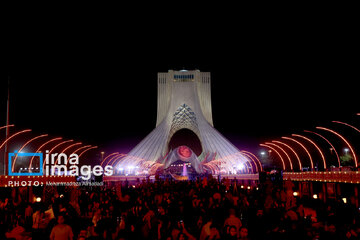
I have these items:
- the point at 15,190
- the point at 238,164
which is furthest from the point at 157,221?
the point at 238,164

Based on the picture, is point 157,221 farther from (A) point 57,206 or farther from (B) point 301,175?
(B) point 301,175

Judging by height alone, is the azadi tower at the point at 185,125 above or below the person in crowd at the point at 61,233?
above

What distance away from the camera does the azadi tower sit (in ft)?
176

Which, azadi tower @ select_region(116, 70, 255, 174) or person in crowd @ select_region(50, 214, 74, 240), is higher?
azadi tower @ select_region(116, 70, 255, 174)

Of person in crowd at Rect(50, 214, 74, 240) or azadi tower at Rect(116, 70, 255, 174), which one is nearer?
person in crowd at Rect(50, 214, 74, 240)

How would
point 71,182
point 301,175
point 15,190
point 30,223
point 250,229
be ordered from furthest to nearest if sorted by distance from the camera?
point 71,182 < point 301,175 < point 15,190 < point 30,223 < point 250,229

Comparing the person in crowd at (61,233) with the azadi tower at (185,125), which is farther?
the azadi tower at (185,125)

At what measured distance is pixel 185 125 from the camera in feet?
251

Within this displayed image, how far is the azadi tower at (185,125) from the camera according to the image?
2112 inches

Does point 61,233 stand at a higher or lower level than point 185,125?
lower

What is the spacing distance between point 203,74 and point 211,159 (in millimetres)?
16288

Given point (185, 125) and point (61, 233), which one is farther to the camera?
point (185, 125)

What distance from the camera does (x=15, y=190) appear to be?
20797 millimetres

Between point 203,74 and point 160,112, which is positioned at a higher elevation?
point 203,74
